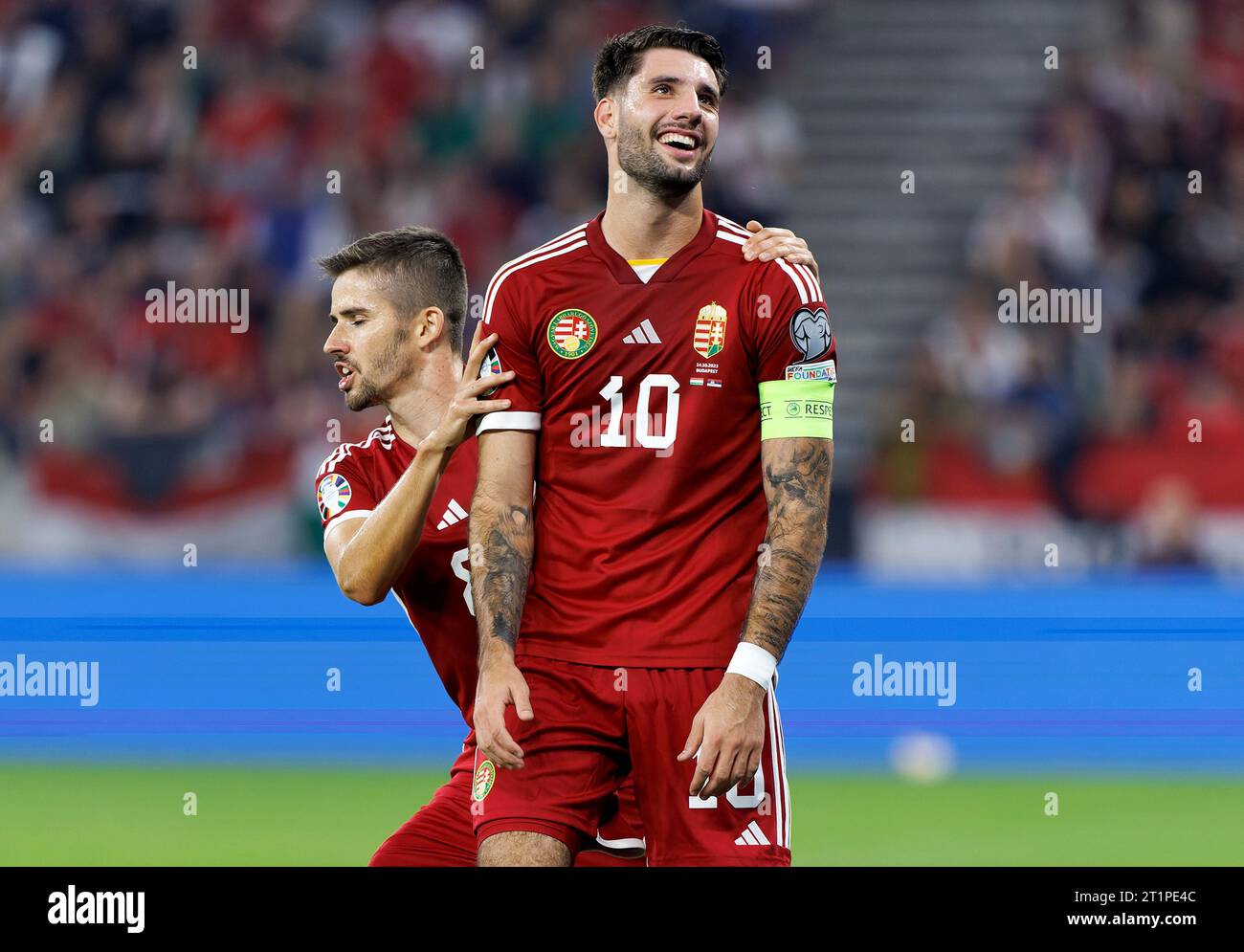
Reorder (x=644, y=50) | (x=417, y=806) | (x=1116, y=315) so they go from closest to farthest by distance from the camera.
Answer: (x=644, y=50)
(x=417, y=806)
(x=1116, y=315)

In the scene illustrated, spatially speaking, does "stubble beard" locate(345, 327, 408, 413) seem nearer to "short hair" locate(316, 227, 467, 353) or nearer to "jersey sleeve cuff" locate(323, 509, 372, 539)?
"short hair" locate(316, 227, 467, 353)

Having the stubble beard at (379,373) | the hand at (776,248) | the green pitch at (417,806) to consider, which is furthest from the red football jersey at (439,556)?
the green pitch at (417,806)

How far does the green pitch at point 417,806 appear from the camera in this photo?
7.20m

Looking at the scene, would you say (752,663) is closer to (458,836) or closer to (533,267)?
(533,267)

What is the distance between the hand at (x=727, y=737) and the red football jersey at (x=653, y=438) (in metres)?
0.19

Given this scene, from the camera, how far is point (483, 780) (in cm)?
432

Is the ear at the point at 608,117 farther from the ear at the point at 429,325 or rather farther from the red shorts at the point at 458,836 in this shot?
the red shorts at the point at 458,836

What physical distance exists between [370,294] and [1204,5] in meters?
12.0

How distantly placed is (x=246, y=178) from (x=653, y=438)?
34.9 feet

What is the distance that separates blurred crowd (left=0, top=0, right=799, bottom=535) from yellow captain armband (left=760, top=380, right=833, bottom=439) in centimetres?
866

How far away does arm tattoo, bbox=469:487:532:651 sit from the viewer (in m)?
4.28

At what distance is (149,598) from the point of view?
984 cm

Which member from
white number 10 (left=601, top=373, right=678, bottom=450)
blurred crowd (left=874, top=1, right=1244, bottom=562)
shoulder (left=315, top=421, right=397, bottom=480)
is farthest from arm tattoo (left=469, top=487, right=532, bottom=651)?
blurred crowd (left=874, top=1, right=1244, bottom=562)

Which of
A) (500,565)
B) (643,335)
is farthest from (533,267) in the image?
(500,565)
